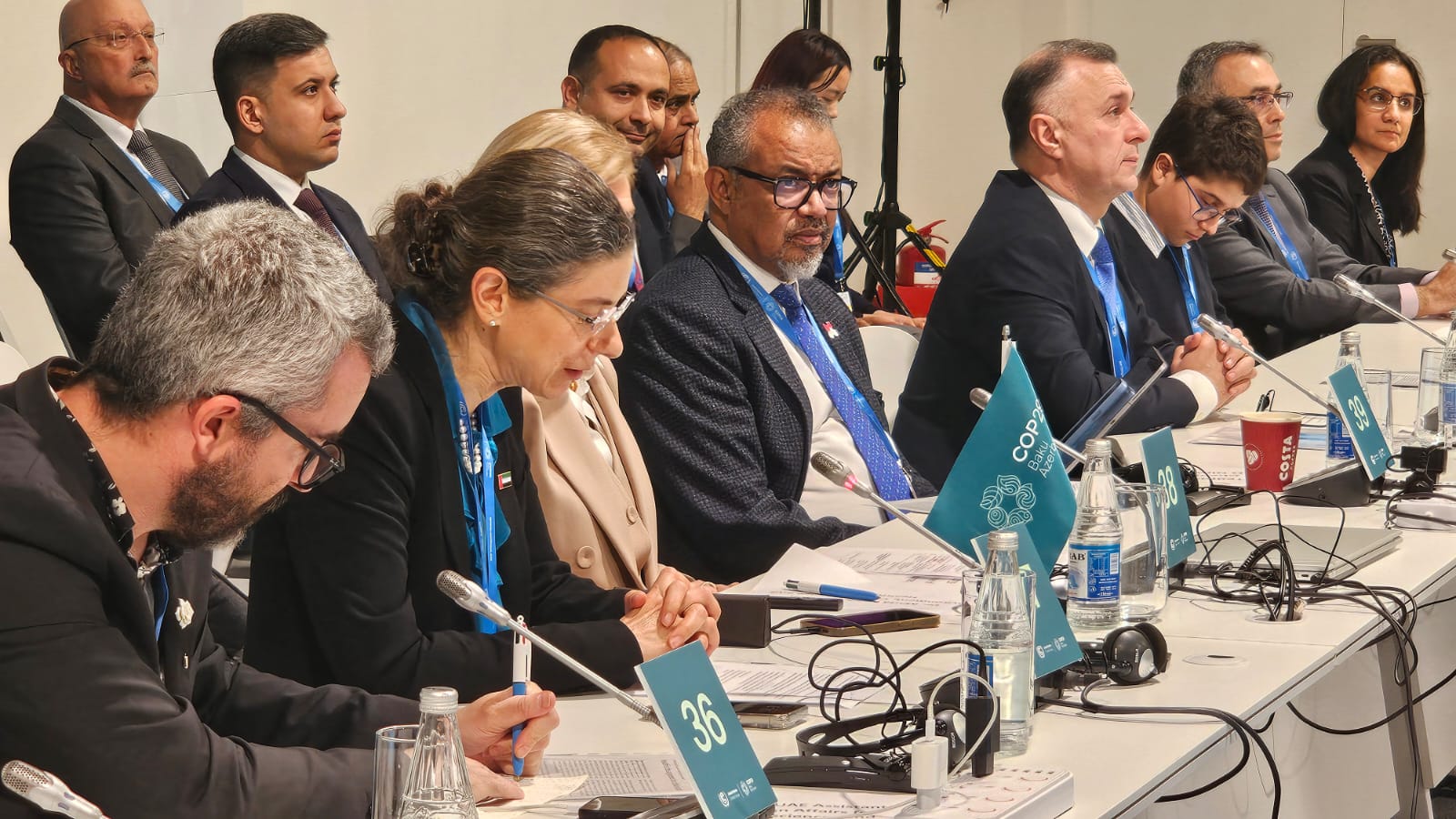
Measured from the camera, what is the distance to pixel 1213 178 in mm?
3746

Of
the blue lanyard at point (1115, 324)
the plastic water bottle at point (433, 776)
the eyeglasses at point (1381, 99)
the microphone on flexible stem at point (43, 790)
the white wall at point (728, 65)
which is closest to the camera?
the microphone on flexible stem at point (43, 790)

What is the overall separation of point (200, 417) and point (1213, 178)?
9.98 feet

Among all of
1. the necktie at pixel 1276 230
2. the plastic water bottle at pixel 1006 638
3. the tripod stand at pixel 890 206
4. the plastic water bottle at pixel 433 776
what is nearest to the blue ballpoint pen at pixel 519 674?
the plastic water bottle at pixel 433 776

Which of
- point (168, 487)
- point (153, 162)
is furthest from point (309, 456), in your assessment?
point (153, 162)

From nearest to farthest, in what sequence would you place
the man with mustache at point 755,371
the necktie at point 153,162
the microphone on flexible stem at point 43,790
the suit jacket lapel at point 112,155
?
1. the microphone on flexible stem at point 43,790
2. the man with mustache at point 755,371
3. the suit jacket lapel at point 112,155
4. the necktie at point 153,162

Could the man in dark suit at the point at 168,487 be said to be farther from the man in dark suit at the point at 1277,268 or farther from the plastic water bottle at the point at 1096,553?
the man in dark suit at the point at 1277,268

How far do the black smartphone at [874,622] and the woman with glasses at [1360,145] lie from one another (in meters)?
4.20

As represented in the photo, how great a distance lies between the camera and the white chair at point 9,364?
6.77 ft

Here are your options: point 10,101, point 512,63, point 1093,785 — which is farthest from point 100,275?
point 1093,785

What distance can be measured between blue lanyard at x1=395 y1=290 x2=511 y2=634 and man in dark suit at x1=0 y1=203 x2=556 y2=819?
49 centimetres

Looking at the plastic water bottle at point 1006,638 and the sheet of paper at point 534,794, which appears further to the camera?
the plastic water bottle at point 1006,638

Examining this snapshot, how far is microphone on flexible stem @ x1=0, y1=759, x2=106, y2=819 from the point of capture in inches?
37.0

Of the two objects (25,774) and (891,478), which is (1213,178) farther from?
(25,774)

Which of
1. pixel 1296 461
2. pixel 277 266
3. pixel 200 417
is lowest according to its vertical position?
pixel 1296 461
